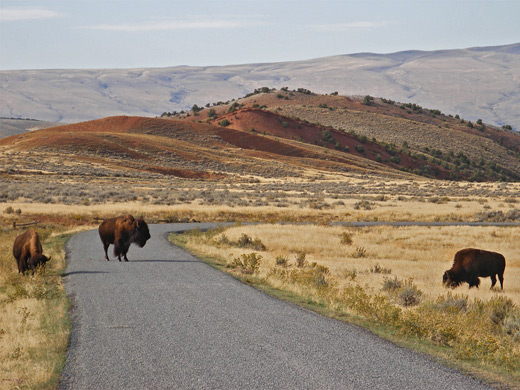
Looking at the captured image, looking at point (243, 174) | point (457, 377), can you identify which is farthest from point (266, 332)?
point (243, 174)

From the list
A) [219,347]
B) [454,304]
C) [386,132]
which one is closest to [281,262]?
[454,304]

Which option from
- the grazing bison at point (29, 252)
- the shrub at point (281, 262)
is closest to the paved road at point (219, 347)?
the grazing bison at point (29, 252)

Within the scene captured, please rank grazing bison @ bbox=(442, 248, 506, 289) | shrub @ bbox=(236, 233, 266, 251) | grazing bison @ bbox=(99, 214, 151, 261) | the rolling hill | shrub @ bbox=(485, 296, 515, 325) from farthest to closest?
the rolling hill → shrub @ bbox=(236, 233, 266, 251) → grazing bison @ bbox=(99, 214, 151, 261) → grazing bison @ bbox=(442, 248, 506, 289) → shrub @ bbox=(485, 296, 515, 325)

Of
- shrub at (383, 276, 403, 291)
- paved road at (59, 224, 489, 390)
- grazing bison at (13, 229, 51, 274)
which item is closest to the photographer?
paved road at (59, 224, 489, 390)

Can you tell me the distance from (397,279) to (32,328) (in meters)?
11.4

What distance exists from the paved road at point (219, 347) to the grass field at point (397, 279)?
87cm

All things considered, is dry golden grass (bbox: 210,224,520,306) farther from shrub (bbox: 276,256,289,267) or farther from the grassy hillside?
the grassy hillside

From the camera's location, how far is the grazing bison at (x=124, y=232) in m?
17.3

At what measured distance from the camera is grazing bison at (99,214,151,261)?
17.3 metres

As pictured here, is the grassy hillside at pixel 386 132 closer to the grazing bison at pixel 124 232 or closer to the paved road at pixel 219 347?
the grazing bison at pixel 124 232

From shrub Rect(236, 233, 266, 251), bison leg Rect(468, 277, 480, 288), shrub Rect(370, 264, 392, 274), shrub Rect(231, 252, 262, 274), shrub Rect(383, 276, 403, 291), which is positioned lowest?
shrub Rect(236, 233, 266, 251)

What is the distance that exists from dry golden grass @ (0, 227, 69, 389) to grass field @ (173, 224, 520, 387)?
5168 mm

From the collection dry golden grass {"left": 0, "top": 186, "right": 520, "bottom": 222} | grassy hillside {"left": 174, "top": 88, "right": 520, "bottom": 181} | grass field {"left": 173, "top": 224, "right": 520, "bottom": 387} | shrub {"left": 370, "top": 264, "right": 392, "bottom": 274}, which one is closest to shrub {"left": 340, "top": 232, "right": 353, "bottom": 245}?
grass field {"left": 173, "top": 224, "right": 520, "bottom": 387}

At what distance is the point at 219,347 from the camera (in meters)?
8.90
